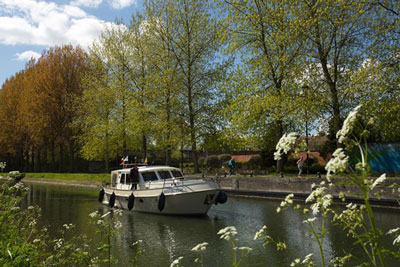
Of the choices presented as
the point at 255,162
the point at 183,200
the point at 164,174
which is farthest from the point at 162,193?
the point at 255,162

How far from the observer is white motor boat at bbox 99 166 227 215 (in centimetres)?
1730

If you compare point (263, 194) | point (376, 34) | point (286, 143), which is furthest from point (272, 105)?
point (286, 143)

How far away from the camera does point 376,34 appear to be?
21062 millimetres

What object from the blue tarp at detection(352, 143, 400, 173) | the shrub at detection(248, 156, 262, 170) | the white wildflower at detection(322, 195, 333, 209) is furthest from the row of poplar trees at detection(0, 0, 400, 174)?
the white wildflower at detection(322, 195, 333, 209)

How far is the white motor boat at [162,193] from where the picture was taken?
681 inches

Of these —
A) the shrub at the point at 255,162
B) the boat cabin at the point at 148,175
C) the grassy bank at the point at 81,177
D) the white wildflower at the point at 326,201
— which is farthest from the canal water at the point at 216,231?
the shrub at the point at 255,162

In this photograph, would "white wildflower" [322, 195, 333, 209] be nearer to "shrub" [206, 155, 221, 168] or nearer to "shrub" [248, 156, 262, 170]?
"shrub" [248, 156, 262, 170]

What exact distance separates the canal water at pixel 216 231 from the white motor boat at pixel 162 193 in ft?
1.67

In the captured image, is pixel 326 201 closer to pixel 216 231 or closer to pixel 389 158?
pixel 216 231

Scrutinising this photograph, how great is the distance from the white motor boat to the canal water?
0.51 meters

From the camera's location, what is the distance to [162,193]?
1764cm

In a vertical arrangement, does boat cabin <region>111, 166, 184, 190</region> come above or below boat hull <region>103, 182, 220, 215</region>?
above

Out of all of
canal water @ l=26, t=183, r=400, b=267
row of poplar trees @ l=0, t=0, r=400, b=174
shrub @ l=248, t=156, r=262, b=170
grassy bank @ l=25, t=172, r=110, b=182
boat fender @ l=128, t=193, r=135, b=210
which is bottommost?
canal water @ l=26, t=183, r=400, b=267

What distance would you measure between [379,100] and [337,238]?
11858 mm
